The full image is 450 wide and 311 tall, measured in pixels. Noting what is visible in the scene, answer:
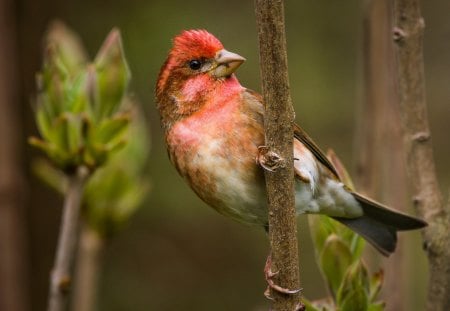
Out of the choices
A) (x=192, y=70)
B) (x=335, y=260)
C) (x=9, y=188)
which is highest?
(x=192, y=70)

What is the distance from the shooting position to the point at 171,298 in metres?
6.67

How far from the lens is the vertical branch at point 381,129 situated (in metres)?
2.96

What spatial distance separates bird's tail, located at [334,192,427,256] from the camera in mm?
3186

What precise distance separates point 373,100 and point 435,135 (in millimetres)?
4149

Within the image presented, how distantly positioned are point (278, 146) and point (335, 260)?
0.54 metres

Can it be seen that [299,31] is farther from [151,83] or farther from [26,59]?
[26,59]

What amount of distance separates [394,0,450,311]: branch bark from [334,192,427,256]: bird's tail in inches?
13.3

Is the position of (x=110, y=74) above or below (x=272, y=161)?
above

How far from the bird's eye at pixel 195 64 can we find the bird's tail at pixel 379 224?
2.55 ft

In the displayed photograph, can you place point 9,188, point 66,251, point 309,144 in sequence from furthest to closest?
point 309,144 → point 9,188 → point 66,251

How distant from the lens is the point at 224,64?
129 inches

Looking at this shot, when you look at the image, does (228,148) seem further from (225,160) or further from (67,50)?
(67,50)

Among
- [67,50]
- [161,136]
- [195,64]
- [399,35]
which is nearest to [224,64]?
[195,64]

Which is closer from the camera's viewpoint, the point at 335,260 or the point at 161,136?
the point at 335,260
